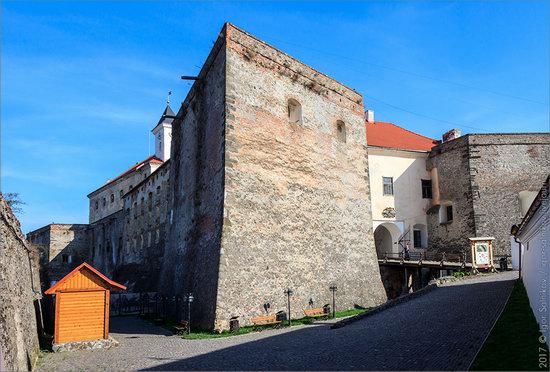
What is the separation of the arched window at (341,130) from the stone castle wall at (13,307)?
581 inches

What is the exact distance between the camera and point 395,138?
3350 centimetres

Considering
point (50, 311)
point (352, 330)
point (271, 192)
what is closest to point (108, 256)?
point (50, 311)

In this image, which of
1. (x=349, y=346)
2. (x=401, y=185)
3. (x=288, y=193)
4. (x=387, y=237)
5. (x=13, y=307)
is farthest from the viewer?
(x=387, y=237)

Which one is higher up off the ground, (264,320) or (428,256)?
(428,256)

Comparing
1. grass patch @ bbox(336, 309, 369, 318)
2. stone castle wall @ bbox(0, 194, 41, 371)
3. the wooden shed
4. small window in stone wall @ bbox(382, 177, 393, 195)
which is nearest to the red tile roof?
small window in stone wall @ bbox(382, 177, 393, 195)

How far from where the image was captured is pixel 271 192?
1859 centimetres

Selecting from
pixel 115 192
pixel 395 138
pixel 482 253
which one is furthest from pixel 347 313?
pixel 115 192

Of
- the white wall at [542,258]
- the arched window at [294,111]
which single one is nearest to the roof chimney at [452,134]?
the arched window at [294,111]

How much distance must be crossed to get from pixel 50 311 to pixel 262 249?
8.23 meters

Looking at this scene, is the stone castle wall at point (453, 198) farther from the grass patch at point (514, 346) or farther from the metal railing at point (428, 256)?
the grass patch at point (514, 346)

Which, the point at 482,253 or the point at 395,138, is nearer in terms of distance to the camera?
the point at 482,253

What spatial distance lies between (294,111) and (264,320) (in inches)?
367

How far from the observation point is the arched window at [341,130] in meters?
23.3

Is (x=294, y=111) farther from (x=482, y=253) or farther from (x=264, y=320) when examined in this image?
(x=482, y=253)
